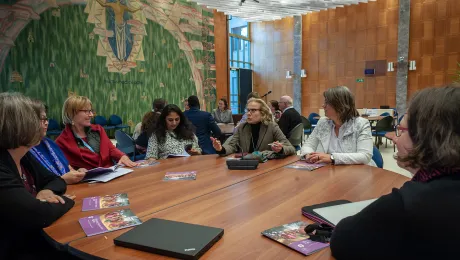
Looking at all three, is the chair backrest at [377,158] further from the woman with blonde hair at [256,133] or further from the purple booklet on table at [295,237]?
the purple booklet on table at [295,237]

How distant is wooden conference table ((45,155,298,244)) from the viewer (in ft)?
4.74

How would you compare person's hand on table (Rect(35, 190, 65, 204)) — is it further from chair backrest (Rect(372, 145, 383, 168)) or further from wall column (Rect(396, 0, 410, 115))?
wall column (Rect(396, 0, 410, 115))

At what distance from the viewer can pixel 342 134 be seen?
2.79 metres

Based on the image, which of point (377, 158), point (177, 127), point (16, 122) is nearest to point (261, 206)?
point (16, 122)

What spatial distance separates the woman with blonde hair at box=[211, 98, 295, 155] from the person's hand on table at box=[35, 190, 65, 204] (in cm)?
173

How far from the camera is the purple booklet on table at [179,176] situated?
2.22 m

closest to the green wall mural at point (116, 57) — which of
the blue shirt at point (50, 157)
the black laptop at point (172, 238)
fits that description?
the blue shirt at point (50, 157)

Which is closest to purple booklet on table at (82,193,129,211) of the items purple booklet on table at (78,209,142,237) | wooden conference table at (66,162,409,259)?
purple booklet on table at (78,209,142,237)

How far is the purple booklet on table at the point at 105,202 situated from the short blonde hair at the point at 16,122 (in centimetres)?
43

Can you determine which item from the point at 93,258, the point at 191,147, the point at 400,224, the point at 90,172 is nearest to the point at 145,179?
the point at 90,172

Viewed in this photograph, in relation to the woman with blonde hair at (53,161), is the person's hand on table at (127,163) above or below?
below

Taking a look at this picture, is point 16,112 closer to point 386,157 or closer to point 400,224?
point 400,224

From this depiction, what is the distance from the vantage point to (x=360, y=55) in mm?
11781

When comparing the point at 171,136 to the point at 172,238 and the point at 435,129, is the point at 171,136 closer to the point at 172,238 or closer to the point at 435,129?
the point at 172,238
